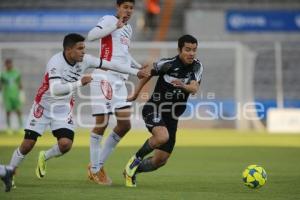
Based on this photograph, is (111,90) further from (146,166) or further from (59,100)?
(146,166)

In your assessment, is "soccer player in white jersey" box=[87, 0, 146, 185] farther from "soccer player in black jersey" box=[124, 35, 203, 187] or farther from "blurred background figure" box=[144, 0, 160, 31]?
"blurred background figure" box=[144, 0, 160, 31]

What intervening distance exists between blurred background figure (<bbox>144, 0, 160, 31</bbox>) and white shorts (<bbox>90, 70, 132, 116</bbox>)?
63.6 feet

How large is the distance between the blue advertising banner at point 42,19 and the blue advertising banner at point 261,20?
442cm

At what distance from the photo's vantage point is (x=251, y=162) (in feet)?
47.0

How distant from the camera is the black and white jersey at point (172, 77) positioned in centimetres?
1043

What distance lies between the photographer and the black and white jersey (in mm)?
10430

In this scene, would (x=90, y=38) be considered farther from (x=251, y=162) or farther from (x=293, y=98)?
(x=293, y=98)

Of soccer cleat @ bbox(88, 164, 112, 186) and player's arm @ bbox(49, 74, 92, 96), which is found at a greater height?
player's arm @ bbox(49, 74, 92, 96)

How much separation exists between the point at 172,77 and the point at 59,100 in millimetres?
1490

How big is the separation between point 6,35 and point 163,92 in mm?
20053

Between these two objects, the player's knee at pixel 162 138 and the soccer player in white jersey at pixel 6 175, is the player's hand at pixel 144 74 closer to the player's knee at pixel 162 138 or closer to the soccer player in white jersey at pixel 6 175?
the player's knee at pixel 162 138

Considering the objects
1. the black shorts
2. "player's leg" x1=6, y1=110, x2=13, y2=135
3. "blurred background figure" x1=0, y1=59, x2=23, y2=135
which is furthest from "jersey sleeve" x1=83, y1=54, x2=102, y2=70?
"blurred background figure" x1=0, y1=59, x2=23, y2=135

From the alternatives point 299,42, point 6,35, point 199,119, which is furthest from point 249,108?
point 6,35

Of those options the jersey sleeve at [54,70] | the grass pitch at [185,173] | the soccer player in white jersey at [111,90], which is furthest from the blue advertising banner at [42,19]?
the jersey sleeve at [54,70]
